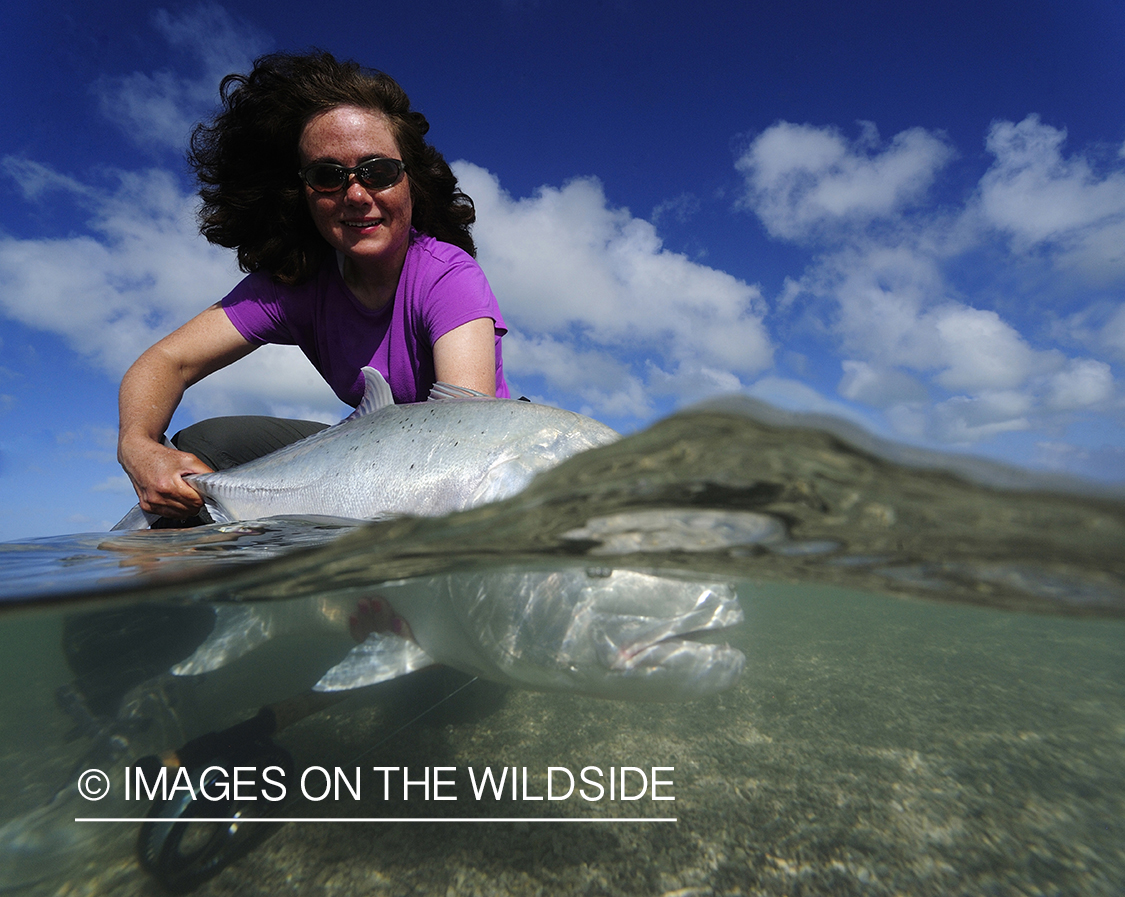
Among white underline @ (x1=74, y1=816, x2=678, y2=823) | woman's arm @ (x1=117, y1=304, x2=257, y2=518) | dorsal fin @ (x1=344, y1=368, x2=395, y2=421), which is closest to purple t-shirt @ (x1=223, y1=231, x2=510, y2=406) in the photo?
woman's arm @ (x1=117, y1=304, x2=257, y2=518)

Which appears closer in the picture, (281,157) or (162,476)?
(162,476)

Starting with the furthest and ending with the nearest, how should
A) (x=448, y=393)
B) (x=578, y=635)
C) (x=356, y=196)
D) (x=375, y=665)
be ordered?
(x=356, y=196) → (x=375, y=665) → (x=448, y=393) → (x=578, y=635)

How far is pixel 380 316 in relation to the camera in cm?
377

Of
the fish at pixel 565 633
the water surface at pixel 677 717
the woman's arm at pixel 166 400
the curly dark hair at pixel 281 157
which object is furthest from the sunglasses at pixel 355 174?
the fish at pixel 565 633

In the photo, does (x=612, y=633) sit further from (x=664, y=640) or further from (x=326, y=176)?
(x=326, y=176)

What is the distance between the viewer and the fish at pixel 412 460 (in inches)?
93.4

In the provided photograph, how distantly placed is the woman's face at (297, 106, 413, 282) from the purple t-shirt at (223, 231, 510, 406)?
240mm

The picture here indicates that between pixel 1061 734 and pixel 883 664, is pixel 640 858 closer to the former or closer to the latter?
pixel 1061 734

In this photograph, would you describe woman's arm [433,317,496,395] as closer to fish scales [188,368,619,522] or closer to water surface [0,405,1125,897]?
fish scales [188,368,619,522]

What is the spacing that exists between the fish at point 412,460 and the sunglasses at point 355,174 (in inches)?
54.6

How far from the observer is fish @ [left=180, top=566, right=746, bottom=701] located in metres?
2.48

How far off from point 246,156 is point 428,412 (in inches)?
110

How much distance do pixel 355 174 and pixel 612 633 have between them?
3205 millimetres

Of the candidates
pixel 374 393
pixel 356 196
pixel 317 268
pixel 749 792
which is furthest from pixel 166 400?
pixel 749 792
